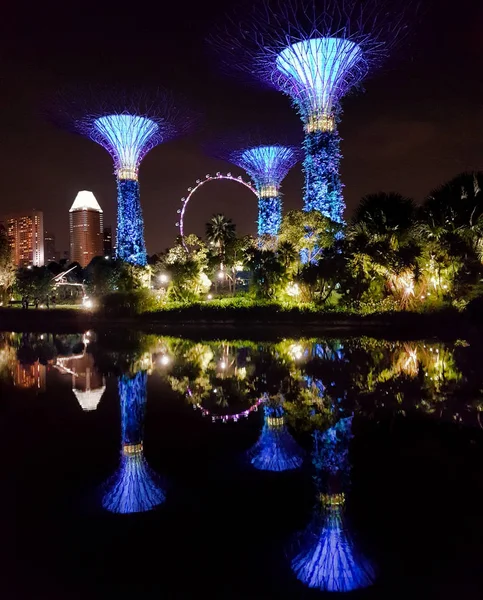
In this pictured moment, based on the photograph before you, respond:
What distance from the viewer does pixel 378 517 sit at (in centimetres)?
464

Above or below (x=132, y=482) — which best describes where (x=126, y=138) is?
above

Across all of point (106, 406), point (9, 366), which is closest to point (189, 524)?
point (106, 406)

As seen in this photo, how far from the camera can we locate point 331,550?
415cm

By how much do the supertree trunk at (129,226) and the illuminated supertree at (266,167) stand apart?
9.68 m

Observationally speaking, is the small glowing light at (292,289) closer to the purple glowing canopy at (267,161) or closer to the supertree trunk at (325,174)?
the supertree trunk at (325,174)

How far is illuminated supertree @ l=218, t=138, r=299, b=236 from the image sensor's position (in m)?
48.1

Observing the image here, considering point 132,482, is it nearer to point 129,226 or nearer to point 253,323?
point 253,323

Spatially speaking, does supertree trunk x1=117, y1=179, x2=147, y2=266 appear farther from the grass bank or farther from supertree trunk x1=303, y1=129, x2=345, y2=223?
supertree trunk x1=303, y1=129, x2=345, y2=223

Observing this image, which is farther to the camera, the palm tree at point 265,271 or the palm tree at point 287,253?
the palm tree at point 265,271

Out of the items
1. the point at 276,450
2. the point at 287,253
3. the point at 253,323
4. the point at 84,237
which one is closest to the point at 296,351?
the point at 276,450

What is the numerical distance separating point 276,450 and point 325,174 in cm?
2794

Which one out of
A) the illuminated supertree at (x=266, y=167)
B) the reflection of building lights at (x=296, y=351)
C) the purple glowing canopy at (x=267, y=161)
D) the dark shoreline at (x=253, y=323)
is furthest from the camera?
the purple glowing canopy at (x=267, y=161)

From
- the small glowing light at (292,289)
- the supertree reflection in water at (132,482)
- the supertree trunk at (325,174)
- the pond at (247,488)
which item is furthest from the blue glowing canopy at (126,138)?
the supertree reflection in water at (132,482)

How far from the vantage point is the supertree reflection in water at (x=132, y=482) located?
5062 mm
